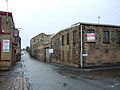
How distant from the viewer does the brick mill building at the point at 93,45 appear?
22953mm

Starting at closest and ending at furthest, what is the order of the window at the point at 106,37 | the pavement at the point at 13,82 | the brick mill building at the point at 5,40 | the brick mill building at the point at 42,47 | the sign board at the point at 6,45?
the pavement at the point at 13,82
the brick mill building at the point at 5,40
the sign board at the point at 6,45
the window at the point at 106,37
the brick mill building at the point at 42,47

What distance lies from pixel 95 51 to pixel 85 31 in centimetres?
309

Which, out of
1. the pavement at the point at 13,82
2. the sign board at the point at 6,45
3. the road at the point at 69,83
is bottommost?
the road at the point at 69,83

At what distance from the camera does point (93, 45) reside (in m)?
23.5

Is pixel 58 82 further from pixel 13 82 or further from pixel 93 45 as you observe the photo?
pixel 93 45

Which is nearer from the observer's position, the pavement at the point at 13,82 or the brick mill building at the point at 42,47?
the pavement at the point at 13,82

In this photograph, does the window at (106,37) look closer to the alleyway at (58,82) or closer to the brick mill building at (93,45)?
the brick mill building at (93,45)

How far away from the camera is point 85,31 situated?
23109 mm

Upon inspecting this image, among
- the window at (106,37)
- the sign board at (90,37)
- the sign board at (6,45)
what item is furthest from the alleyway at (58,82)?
the window at (106,37)

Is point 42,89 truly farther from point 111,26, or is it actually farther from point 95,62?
point 111,26

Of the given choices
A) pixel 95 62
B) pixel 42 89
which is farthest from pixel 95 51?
pixel 42 89

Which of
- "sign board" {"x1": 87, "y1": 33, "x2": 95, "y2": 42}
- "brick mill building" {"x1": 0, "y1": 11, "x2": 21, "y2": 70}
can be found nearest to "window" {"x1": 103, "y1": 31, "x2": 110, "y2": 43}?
"sign board" {"x1": 87, "y1": 33, "x2": 95, "y2": 42}

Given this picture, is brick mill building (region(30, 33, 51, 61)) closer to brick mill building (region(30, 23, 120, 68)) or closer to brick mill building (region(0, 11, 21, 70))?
brick mill building (region(30, 23, 120, 68))

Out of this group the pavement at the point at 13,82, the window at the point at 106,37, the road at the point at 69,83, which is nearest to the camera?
the pavement at the point at 13,82
